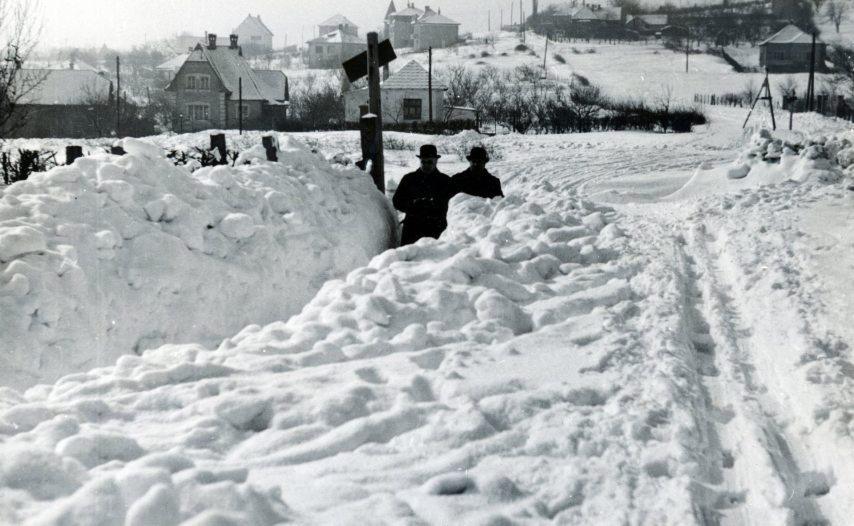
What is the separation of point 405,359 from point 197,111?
50.8m

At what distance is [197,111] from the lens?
2039 inches

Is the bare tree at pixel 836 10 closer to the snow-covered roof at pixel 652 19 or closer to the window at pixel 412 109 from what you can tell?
the snow-covered roof at pixel 652 19

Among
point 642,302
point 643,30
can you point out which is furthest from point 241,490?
point 643,30

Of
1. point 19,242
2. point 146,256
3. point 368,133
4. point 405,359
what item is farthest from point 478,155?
point 19,242

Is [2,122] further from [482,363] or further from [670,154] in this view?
[670,154]

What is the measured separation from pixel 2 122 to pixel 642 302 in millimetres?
13556

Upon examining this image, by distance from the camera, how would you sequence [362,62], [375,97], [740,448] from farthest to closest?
1. [362,62]
2. [375,97]
3. [740,448]

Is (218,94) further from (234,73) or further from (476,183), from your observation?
(476,183)

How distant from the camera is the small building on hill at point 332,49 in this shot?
301ft

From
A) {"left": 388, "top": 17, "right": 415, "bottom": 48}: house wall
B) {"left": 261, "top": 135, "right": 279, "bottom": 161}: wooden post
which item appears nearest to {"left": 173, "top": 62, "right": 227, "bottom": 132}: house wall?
{"left": 261, "top": 135, "right": 279, "bottom": 161}: wooden post

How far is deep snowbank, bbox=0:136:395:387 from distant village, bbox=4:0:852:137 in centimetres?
387

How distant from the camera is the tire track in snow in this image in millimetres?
3037

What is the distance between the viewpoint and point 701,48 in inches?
3093

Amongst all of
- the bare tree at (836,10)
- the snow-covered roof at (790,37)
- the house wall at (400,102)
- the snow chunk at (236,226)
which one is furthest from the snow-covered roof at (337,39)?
the snow chunk at (236,226)
